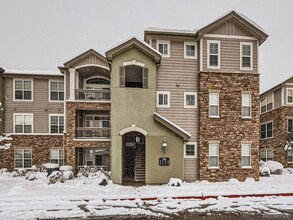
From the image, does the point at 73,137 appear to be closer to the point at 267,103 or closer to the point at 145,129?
the point at 145,129

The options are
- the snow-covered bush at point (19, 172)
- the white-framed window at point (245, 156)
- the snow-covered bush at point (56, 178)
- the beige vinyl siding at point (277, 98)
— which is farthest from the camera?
the beige vinyl siding at point (277, 98)

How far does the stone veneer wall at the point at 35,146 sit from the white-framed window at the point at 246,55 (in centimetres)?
1717

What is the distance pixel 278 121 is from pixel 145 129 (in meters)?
16.0

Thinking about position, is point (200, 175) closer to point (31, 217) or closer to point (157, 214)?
point (157, 214)

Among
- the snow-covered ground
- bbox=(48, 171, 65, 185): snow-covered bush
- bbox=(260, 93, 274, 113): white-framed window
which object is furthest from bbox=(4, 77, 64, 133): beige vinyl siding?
bbox=(260, 93, 274, 113): white-framed window

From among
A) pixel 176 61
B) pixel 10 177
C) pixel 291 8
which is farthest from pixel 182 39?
pixel 291 8

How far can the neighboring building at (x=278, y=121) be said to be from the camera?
77.3 ft

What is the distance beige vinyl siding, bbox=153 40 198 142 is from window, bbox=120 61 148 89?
120 centimetres

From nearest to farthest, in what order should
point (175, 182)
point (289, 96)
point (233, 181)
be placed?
point (175, 182)
point (233, 181)
point (289, 96)

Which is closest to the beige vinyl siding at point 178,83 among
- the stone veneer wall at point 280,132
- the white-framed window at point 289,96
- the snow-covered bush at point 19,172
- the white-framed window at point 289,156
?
the stone veneer wall at point 280,132

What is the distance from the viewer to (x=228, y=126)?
17094 mm

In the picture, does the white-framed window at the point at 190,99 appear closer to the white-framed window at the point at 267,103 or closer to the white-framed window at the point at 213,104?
the white-framed window at the point at 213,104

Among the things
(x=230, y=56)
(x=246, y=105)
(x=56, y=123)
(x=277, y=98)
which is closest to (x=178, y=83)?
(x=230, y=56)

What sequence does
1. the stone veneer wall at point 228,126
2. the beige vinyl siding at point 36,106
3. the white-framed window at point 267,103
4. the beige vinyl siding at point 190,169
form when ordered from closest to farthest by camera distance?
the stone veneer wall at point 228,126 → the beige vinyl siding at point 190,169 → the beige vinyl siding at point 36,106 → the white-framed window at point 267,103
